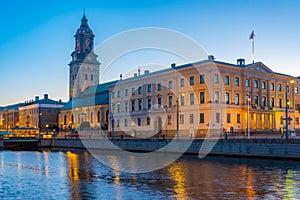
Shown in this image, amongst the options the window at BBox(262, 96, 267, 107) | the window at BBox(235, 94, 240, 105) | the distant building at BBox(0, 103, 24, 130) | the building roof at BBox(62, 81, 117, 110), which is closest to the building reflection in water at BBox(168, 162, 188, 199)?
the window at BBox(235, 94, 240, 105)

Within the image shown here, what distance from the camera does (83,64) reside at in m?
138

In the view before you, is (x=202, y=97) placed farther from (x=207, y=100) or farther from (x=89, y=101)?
(x=89, y=101)

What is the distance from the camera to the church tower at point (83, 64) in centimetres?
13925

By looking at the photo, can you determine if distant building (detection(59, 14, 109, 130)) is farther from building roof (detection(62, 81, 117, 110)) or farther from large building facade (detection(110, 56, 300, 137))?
large building facade (detection(110, 56, 300, 137))

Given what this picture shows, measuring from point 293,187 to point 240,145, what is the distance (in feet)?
78.5

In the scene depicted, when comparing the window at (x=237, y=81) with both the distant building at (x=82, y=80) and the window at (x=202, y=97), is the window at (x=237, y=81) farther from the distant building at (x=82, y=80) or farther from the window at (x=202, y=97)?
the distant building at (x=82, y=80)

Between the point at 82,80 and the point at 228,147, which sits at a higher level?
the point at 82,80

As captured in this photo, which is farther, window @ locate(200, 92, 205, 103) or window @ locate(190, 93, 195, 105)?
window @ locate(190, 93, 195, 105)

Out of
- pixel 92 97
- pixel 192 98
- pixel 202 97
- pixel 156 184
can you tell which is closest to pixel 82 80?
pixel 92 97

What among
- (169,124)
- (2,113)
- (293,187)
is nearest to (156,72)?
(169,124)

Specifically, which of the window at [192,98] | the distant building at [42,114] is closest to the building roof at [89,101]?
the distant building at [42,114]

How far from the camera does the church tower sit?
139m

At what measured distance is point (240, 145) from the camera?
48.4 meters

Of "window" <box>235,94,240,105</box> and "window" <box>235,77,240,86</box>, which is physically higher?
"window" <box>235,77,240,86</box>
